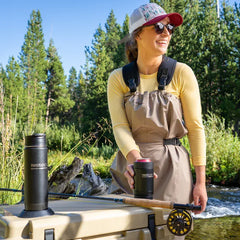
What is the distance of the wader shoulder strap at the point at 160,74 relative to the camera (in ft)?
5.74

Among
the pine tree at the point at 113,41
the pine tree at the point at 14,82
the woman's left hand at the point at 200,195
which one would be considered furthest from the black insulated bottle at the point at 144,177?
the pine tree at the point at 113,41

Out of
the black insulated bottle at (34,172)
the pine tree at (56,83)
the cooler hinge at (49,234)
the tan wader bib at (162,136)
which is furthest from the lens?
the pine tree at (56,83)

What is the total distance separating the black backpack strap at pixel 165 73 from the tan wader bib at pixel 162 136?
0.15 ft

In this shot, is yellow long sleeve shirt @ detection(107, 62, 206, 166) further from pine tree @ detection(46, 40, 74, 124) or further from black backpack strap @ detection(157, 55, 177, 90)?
pine tree @ detection(46, 40, 74, 124)

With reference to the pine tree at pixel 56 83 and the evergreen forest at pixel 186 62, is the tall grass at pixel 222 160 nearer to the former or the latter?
the evergreen forest at pixel 186 62

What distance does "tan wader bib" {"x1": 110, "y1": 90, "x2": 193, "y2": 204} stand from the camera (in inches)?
66.5

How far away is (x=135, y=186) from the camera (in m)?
1.45

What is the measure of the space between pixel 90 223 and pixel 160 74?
3.03 feet

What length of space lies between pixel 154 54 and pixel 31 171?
95 centimetres

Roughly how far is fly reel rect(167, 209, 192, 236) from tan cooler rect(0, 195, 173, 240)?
0.05m

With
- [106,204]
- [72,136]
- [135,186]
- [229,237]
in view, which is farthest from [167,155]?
[72,136]

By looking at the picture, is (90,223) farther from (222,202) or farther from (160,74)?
(222,202)

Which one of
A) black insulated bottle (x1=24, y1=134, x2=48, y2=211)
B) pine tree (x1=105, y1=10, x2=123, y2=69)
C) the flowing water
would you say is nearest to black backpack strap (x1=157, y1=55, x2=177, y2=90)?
black insulated bottle (x1=24, y1=134, x2=48, y2=211)

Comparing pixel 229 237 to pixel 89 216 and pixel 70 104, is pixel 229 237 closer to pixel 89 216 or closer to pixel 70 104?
pixel 89 216
